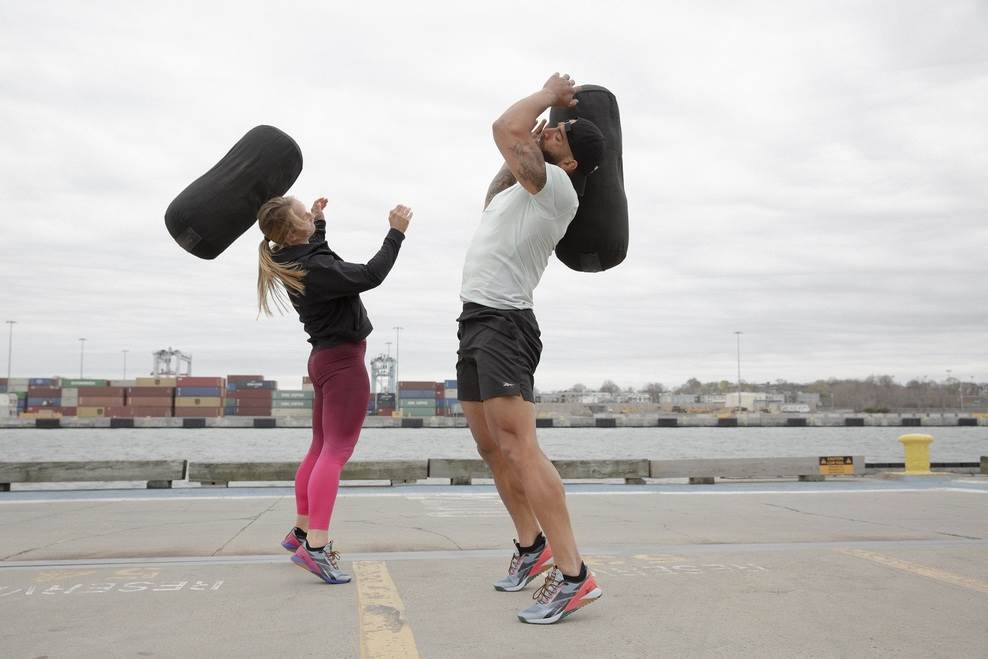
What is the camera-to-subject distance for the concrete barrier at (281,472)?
8.03 m

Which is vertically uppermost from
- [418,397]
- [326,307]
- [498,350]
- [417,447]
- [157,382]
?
[157,382]

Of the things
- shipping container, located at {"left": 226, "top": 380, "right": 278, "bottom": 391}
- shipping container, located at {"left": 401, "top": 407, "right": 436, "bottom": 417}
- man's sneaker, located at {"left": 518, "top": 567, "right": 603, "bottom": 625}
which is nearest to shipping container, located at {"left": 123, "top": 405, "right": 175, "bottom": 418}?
shipping container, located at {"left": 226, "top": 380, "right": 278, "bottom": 391}

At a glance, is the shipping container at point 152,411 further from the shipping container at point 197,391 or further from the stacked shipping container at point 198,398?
the shipping container at point 197,391

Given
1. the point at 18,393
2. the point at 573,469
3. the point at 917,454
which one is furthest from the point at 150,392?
the point at 917,454

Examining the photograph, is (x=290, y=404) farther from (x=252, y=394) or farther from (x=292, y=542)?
(x=292, y=542)

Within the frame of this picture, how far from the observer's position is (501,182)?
325cm

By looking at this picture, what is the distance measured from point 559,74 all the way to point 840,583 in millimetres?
2301

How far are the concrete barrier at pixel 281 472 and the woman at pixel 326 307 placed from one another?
4.53m

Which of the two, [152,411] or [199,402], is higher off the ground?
[199,402]

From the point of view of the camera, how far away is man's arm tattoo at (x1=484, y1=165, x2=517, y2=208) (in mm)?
3227

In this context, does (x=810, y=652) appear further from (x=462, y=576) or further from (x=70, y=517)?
(x=70, y=517)

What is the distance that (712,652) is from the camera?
219 centimetres

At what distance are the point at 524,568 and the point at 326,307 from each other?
1432 millimetres

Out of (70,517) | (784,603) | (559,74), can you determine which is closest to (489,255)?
(559,74)
